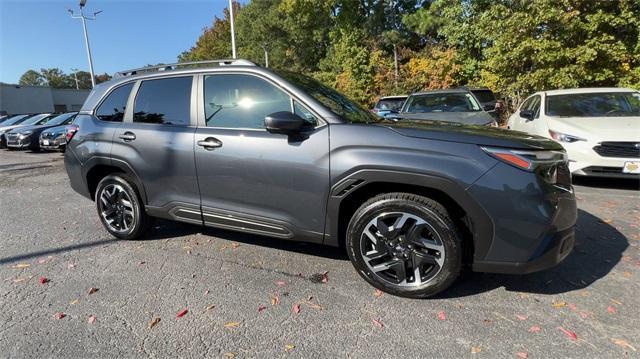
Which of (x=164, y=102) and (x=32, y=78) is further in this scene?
(x=32, y=78)

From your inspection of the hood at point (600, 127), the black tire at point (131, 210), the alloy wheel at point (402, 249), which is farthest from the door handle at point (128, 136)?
the hood at point (600, 127)

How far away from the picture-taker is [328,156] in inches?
117

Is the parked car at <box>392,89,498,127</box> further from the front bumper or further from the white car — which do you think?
the front bumper

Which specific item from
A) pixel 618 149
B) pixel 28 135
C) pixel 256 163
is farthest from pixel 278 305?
pixel 28 135

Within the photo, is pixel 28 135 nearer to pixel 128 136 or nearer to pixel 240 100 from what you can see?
pixel 128 136

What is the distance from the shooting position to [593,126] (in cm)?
602

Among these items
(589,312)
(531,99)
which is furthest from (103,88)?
(531,99)

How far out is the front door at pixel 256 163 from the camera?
10.0 feet

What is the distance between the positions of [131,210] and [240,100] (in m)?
1.82

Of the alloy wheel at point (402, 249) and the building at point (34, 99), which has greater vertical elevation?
the building at point (34, 99)

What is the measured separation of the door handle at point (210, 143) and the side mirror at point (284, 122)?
2.07 feet

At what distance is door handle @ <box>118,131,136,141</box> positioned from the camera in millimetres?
3902

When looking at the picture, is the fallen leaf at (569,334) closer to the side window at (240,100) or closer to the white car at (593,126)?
the side window at (240,100)

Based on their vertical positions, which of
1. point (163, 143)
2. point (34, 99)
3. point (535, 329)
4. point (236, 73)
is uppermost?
point (34, 99)
